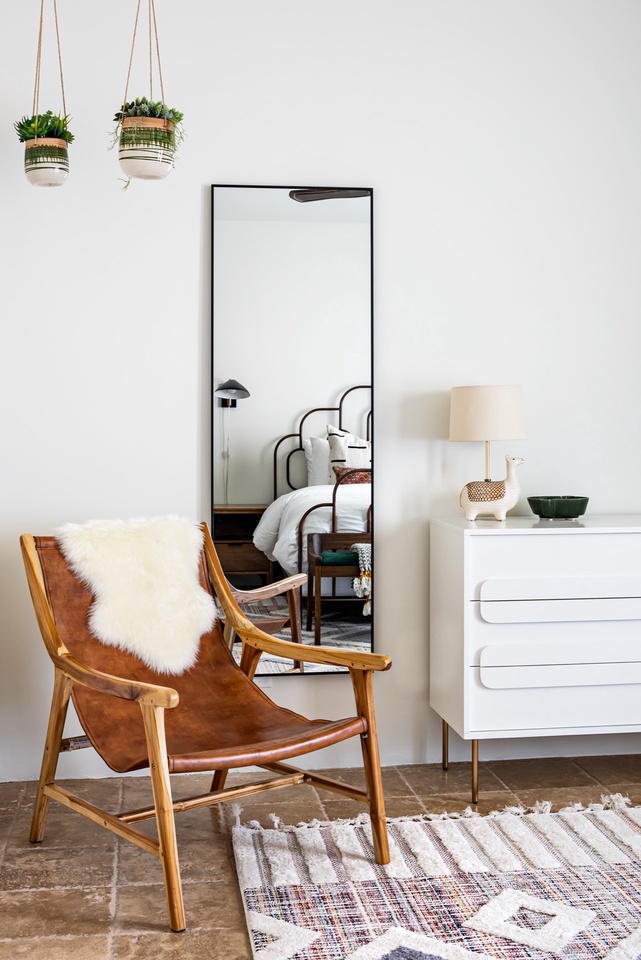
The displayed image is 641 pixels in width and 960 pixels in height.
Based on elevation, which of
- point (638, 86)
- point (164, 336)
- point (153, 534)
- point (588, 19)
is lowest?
point (153, 534)

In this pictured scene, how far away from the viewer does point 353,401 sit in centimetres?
314

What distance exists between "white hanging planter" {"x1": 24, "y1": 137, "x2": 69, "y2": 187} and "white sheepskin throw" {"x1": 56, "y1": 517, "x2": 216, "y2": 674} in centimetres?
104

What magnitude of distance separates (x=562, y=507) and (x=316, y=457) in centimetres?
83

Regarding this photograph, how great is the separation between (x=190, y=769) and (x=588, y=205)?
2349 millimetres

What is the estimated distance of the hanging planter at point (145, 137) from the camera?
8.75 feet

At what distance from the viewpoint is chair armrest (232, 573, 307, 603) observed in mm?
3070

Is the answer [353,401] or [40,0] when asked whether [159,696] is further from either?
[40,0]

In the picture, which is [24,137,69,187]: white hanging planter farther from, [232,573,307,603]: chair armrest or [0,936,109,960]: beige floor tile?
[0,936,109,960]: beige floor tile

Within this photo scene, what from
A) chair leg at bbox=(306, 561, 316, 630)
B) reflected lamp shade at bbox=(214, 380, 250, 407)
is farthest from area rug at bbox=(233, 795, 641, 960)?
reflected lamp shade at bbox=(214, 380, 250, 407)

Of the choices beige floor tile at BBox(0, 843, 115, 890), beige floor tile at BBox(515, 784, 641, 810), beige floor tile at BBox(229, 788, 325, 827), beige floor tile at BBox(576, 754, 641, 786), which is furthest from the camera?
beige floor tile at BBox(576, 754, 641, 786)

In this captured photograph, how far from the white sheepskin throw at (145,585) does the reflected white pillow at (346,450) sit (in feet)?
1.90

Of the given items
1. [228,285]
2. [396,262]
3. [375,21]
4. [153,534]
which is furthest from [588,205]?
[153,534]

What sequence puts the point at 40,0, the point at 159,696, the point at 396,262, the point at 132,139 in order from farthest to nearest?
1. the point at 396,262
2. the point at 40,0
3. the point at 132,139
4. the point at 159,696

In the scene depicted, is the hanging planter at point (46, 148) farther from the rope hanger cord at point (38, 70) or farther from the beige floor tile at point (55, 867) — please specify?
the beige floor tile at point (55, 867)
